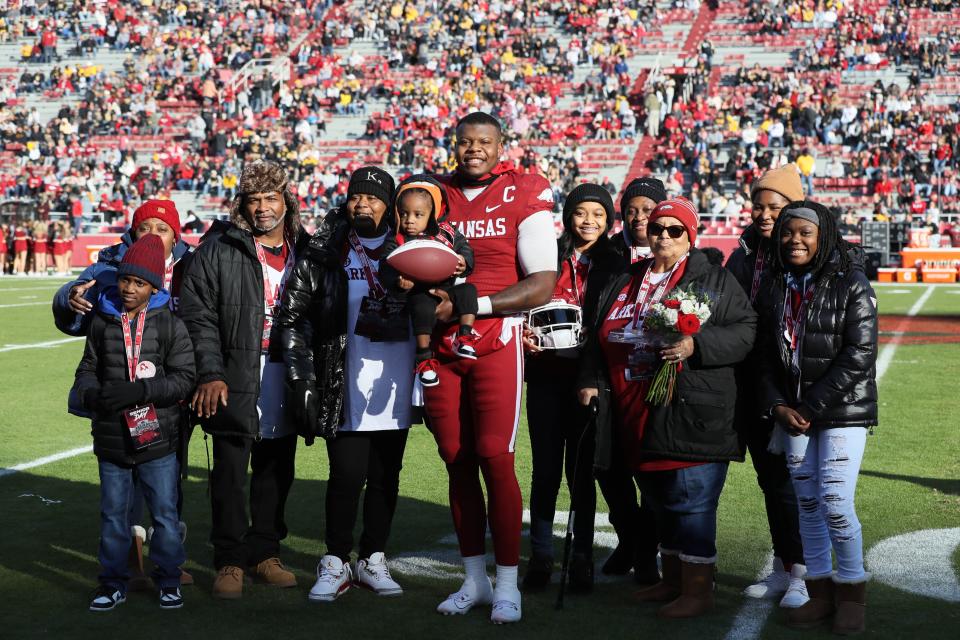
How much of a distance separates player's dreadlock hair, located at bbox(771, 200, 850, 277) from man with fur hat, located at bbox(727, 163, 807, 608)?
177mm

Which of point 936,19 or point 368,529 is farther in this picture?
point 936,19

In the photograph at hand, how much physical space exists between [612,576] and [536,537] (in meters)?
0.44

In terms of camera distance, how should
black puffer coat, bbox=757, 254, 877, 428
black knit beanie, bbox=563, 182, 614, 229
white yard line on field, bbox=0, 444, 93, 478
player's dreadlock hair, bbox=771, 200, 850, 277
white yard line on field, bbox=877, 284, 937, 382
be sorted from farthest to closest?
1. white yard line on field, bbox=877, 284, 937, 382
2. white yard line on field, bbox=0, 444, 93, 478
3. black knit beanie, bbox=563, 182, 614, 229
4. player's dreadlock hair, bbox=771, 200, 850, 277
5. black puffer coat, bbox=757, 254, 877, 428

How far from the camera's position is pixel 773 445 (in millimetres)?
4684

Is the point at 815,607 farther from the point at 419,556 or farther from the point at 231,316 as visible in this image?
the point at 231,316

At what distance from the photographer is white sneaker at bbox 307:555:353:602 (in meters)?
4.94

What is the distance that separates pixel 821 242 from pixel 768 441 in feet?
3.05

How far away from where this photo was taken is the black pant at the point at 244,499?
5141 mm

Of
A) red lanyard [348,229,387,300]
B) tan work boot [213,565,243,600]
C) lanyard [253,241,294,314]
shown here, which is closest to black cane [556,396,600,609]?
red lanyard [348,229,387,300]

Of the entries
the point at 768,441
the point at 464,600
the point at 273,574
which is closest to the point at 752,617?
the point at 768,441

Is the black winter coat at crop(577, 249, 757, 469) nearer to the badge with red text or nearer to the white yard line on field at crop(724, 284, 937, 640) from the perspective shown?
the white yard line on field at crop(724, 284, 937, 640)

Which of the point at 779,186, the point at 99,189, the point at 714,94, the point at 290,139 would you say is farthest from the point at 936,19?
the point at 779,186

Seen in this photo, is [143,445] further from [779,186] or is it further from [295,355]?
[779,186]

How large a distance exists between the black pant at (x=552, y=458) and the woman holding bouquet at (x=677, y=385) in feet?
1.06
